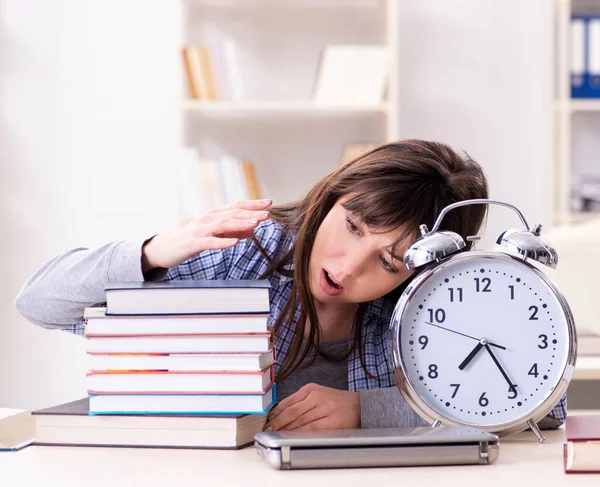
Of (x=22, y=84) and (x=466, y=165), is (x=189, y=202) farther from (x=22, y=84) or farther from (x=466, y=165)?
(x=466, y=165)

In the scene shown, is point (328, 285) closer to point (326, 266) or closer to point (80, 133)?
point (326, 266)

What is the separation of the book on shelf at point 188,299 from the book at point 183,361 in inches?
2.0

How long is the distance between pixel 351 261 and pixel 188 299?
31cm

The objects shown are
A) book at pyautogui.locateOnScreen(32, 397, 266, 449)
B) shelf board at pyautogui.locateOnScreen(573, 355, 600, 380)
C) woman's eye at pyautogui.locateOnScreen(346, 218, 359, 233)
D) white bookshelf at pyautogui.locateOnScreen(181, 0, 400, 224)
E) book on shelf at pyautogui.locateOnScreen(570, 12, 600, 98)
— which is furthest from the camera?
white bookshelf at pyautogui.locateOnScreen(181, 0, 400, 224)

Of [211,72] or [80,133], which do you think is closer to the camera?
[211,72]

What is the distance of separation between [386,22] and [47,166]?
1.51 meters

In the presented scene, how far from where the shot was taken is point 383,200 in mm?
1257

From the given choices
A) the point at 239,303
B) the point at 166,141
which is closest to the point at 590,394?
the point at 239,303

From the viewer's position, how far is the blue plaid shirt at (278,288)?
4.59 feet

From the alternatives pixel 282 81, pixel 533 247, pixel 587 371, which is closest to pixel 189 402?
pixel 533 247

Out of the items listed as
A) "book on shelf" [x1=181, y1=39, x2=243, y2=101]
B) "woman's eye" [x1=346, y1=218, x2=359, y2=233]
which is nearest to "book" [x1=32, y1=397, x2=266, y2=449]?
"woman's eye" [x1=346, y1=218, x2=359, y2=233]

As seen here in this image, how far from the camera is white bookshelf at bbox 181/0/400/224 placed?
11.9 feet

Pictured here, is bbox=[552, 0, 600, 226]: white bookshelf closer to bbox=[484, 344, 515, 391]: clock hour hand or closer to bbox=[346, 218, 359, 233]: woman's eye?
bbox=[346, 218, 359, 233]: woman's eye

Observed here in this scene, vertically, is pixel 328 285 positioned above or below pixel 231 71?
below
